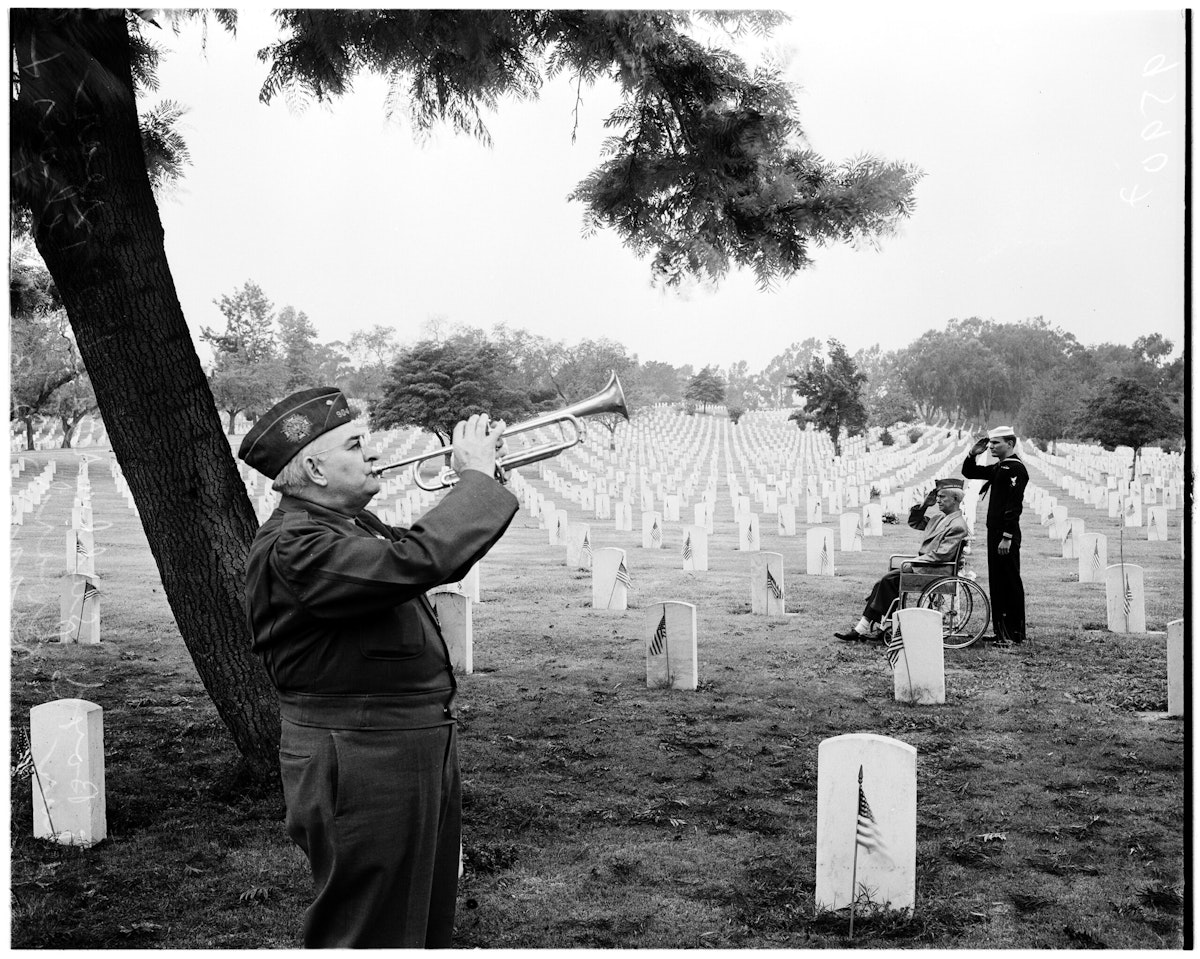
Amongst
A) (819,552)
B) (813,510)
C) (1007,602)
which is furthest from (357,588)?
(813,510)

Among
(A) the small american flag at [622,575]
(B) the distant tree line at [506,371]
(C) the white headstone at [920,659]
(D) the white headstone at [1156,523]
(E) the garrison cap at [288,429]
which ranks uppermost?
(B) the distant tree line at [506,371]

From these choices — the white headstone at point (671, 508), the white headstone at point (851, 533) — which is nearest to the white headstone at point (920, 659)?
the white headstone at point (851, 533)

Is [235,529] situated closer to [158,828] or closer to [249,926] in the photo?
[158,828]

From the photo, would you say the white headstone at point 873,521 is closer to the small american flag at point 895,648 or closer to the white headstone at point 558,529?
the white headstone at point 558,529

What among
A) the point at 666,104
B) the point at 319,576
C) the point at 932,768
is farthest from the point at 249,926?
the point at 666,104

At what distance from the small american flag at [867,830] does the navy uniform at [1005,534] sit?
3264 mm

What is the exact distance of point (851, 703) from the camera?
5.68 metres

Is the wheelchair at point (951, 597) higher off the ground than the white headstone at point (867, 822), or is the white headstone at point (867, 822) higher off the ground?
the wheelchair at point (951, 597)

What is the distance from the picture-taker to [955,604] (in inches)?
268

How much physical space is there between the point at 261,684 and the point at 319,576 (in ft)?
7.53

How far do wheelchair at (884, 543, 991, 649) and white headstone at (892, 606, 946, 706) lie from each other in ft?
3.71

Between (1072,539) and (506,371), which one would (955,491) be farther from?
(506,371)

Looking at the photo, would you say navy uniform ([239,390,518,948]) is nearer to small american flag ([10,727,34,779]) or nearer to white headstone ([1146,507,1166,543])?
small american flag ([10,727,34,779])

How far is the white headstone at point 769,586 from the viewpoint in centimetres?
816
